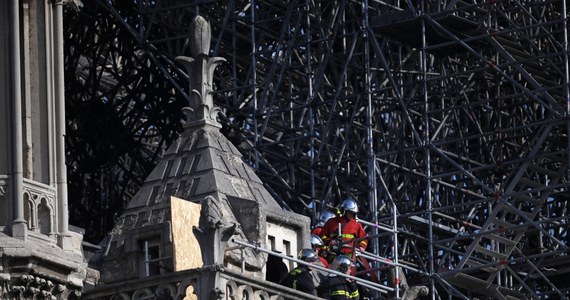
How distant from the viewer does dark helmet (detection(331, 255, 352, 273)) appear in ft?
147

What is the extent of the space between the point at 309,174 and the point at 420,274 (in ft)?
17.4

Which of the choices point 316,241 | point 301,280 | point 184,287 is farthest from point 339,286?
point 184,287

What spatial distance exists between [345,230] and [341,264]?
375 cm

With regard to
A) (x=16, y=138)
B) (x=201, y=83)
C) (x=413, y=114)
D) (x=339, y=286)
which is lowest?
(x=16, y=138)

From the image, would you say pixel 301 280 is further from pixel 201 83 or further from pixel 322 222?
pixel 322 222

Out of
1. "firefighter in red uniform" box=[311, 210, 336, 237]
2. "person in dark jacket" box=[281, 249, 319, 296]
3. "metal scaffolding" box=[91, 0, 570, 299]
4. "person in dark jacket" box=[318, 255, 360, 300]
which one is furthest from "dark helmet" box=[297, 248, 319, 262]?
"metal scaffolding" box=[91, 0, 570, 299]

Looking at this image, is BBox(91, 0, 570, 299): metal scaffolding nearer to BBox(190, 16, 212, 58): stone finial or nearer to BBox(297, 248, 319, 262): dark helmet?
BBox(297, 248, 319, 262): dark helmet

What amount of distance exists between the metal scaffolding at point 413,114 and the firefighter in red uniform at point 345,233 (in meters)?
6.73

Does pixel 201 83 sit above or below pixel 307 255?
above

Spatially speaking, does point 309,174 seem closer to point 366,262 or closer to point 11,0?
point 366,262

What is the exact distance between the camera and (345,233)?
48344 mm

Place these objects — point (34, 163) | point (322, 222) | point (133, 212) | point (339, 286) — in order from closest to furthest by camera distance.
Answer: point (34, 163) → point (133, 212) → point (339, 286) → point (322, 222)

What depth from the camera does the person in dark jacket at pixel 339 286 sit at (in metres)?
43.4

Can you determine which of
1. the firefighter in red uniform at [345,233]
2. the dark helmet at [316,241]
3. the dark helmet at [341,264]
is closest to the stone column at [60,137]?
the dark helmet at [341,264]
